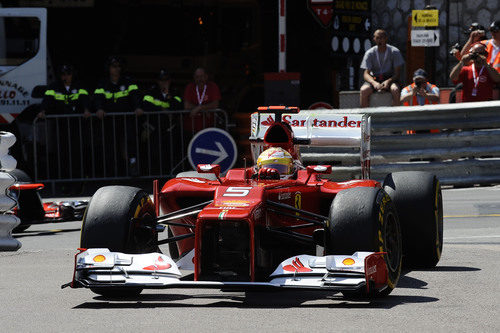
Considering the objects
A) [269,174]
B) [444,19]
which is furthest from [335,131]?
[444,19]

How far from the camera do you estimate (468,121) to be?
16156 millimetres

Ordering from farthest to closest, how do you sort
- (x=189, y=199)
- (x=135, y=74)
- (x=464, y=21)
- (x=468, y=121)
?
(x=464, y=21)
(x=135, y=74)
(x=468, y=121)
(x=189, y=199)

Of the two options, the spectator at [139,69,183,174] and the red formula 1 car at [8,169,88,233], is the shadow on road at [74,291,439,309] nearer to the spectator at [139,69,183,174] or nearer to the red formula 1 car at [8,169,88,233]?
the red formula 1 car at [8,169,88,233]

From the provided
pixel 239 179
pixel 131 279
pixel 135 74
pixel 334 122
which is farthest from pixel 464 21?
pixel 131 279

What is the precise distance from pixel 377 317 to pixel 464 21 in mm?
17809

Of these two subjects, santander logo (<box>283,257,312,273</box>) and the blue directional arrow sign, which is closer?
santander logo (<box>283,257,312,273</box>)

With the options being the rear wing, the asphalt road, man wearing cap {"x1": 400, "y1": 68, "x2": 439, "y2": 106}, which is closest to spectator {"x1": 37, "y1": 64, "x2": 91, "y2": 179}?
man wearing cap {"x1": 400, "y1": 68, "x2": 439, "y2": 106}

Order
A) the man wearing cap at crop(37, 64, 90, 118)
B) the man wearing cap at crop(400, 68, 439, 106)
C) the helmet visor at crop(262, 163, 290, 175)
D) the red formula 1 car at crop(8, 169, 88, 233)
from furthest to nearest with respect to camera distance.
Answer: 1. the man wearing cap at crop(37, 64, 90, 118)
2. the man wearing cap at crop(400, 68, 439, 106)
3. the red formula 1 car at crop(8, 169, 88, 233)
4. the helmet visor at crop(262, 163, 290, 175)

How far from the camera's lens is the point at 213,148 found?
16688 mm

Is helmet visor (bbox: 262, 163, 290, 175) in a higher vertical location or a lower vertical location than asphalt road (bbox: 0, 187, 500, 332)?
higher

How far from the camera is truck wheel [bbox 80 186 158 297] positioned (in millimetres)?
8070

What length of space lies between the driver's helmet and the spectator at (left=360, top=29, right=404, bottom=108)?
27.1 ft

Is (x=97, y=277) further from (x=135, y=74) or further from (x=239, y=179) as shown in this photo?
(x=135, y=74)

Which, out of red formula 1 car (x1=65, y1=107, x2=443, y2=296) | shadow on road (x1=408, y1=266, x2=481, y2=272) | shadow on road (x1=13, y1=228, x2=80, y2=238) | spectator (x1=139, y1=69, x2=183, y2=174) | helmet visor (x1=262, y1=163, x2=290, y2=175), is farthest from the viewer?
spectator (x1=139, y1=69, x2=183, y2=174)
